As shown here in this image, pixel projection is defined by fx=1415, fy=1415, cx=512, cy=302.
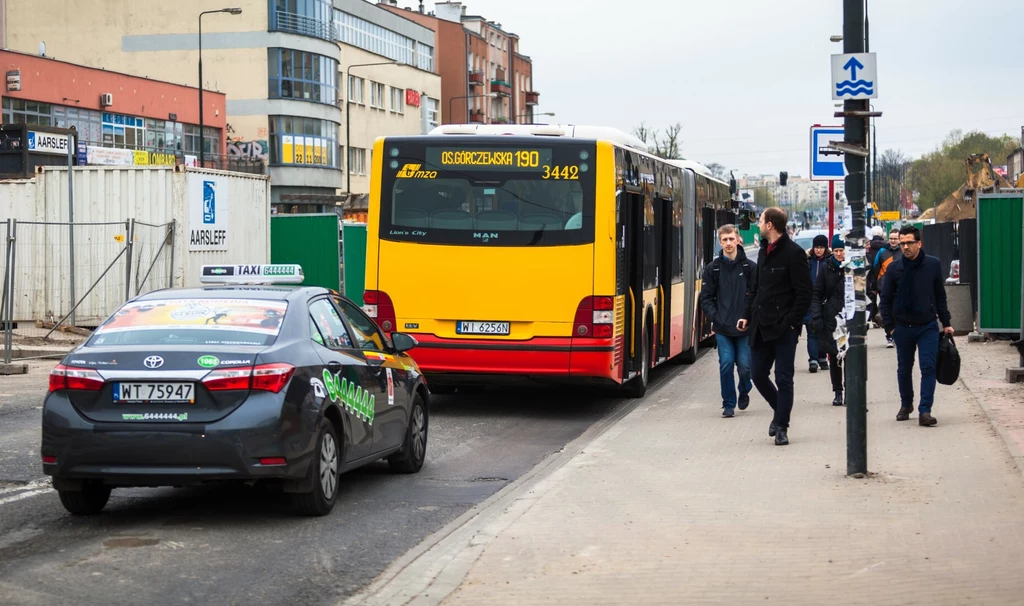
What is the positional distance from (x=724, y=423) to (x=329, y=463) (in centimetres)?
564

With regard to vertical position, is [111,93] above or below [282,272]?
above

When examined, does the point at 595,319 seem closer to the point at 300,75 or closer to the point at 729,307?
the point at 729,307

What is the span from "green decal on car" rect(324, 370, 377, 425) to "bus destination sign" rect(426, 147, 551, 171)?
557cm

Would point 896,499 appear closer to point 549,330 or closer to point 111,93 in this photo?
point 549,330

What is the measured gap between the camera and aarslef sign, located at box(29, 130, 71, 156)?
160ft

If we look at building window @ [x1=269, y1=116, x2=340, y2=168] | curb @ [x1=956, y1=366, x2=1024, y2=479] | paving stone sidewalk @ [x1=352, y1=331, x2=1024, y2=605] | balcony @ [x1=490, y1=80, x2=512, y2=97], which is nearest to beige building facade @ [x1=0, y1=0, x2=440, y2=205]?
building window @ [x1=269, y1=116, x2=340, y2=168]

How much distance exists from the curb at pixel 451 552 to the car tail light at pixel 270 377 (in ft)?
4.09

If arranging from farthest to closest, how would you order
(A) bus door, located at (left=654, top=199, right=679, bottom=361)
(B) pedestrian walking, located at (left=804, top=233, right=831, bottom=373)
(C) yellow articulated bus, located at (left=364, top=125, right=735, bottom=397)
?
(A) bus door, located at (left=654, top=199, right=679, bottom=361) → (B) pedestrian walking, located at (left=804, top=233, right=831, bottom=373) → (C) yellow articulated bus, located at (left=364, top=125, right=735, bottom=397)

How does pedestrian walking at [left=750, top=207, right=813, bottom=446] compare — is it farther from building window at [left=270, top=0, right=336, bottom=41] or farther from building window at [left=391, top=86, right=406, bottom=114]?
building window at [left=391, top=86, right=406, bottom=114]

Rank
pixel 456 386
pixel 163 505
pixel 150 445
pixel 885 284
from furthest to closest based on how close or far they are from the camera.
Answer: pixel 456 386, pixel 885 284, pixel 163 505, pixel 150 445

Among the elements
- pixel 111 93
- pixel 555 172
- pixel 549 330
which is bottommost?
pixel 549 330

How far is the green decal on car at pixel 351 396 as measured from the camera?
8922mm

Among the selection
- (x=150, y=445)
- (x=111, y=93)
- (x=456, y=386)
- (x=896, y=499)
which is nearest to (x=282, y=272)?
(x=456, y=386)

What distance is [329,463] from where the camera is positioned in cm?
895
